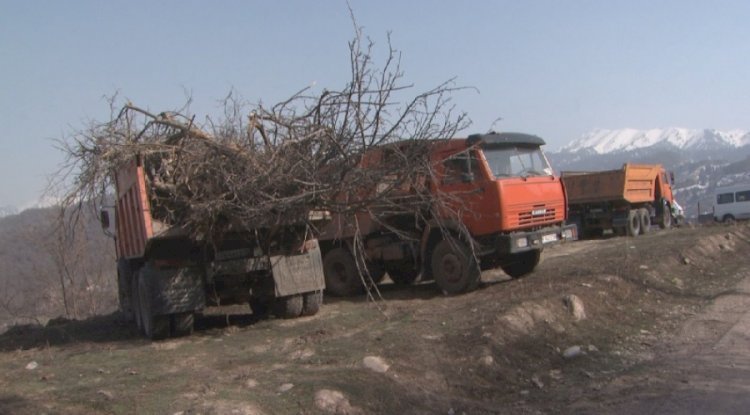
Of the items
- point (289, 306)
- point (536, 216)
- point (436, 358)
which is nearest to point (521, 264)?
point (536, 216)

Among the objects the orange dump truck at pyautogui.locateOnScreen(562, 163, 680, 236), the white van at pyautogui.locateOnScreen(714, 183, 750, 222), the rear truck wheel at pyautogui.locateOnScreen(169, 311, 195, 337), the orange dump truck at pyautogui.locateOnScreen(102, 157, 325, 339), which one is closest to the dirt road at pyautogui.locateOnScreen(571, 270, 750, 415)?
the orange dump truck at pyautogui.locateOnScreen(102, 157, 325, 339)

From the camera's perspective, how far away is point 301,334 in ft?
26.6

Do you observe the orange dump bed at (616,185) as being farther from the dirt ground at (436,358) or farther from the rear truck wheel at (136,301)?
the rear truck wheel at (136,301)

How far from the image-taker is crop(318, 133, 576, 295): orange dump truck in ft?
33.2

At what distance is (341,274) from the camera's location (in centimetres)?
1211

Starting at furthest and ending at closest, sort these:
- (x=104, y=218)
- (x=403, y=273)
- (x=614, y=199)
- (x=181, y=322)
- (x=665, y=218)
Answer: (x=665, y=218) → (x=614, y=199) → (x=403, y=273) → (x=104, y=218) → (x=181, y=322)

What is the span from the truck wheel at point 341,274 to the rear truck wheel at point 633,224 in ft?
40.7

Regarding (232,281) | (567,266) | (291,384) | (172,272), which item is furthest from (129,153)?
(567,266)

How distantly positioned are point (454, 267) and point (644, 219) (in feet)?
46.1

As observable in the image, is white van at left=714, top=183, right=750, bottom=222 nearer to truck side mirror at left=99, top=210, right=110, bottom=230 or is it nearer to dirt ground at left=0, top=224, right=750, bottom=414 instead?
dirt ground at left=0, top=224, right=750, bottom=414

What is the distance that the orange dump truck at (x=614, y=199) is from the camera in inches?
831

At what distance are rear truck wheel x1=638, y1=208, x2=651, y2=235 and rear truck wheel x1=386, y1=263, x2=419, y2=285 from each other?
1233cm

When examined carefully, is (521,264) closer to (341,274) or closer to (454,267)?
(454,267)

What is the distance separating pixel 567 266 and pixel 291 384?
799 cm
